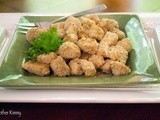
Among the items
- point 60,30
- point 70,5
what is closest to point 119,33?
point 60,30

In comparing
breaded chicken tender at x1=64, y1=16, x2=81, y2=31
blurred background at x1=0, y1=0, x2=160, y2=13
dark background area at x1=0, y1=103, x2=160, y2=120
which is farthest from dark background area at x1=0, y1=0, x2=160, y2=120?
blurred background at x1=0, y1=0, x2=160, y2=13

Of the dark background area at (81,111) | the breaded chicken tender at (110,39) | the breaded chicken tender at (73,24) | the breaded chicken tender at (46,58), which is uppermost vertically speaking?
the breaded chicken tender at (73,24)

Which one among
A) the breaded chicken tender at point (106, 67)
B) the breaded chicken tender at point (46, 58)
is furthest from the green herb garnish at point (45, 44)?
the breaded chicken tender at point (106, 67)

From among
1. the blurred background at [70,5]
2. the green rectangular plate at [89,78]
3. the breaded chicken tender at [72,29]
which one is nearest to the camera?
the green rectangular plate at [89,78]

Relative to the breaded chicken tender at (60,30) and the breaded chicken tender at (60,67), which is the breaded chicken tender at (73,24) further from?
the breaded chicken tender at (60,67)

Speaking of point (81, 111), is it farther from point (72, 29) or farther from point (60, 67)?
point (72, 29)

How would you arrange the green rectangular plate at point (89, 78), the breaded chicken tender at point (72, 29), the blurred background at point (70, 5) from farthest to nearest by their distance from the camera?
the blurred background at point (70, 5), the breaded chicken tender at point (72, 29), the green rectangular plate at point (89, 78)
